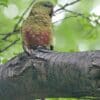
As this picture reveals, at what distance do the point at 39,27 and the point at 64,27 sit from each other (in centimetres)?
140

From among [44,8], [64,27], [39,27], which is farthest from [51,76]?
[64,27]

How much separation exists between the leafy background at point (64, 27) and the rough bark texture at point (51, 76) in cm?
82

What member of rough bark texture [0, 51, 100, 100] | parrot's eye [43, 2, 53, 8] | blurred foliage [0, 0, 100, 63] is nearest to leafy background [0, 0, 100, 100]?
blurred foliage [0, 0, 100, 63]

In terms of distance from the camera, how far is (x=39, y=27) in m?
1.45

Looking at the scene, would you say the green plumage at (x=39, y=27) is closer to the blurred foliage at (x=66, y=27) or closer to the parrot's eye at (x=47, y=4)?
the parrot's eye at (x=47, y=4)

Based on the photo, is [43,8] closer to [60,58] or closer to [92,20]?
[60,58]

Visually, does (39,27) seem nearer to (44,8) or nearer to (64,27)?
(44,8)

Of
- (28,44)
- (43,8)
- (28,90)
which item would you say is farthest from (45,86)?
(43,8)

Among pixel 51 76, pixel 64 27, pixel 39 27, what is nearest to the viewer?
pixel 51 76

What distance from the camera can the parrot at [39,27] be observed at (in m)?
1.45

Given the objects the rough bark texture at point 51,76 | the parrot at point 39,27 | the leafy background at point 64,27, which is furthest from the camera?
the leafy background at point 64,27

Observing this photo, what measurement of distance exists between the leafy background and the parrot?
0.38 m

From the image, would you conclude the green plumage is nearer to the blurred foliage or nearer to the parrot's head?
the parrot's head

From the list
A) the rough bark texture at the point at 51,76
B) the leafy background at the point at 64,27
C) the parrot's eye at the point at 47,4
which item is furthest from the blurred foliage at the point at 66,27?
the rough bark texture at the point at 51,76
